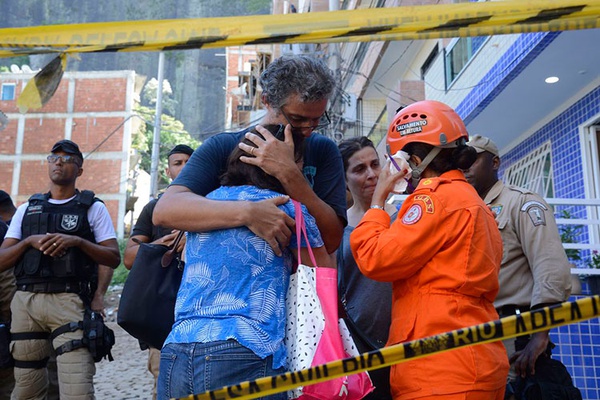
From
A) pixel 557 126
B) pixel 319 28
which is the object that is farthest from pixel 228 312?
pixel 557 126

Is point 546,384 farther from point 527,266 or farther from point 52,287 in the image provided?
point 52,287

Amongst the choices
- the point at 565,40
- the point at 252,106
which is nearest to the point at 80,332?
the point at 565,40

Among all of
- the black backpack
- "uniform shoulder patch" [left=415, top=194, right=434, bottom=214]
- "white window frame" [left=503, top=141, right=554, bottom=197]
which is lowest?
the black backpack

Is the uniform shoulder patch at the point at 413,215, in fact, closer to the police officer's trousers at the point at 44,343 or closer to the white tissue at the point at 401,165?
the white tissue at the point at 401,165

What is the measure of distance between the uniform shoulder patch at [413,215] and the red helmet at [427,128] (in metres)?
0.33

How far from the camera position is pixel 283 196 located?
7.31ft

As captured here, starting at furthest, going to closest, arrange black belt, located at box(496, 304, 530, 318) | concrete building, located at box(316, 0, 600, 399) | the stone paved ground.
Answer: the stone paved ground
concrete building, located at box(316, 0, 600, 399)
black belt, located at box(496, 304, 530, 318)

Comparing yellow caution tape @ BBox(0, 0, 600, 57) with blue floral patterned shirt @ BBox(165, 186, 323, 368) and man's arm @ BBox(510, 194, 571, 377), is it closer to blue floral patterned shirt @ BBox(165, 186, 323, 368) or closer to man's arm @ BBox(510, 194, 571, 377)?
man's arm @ BBox(510, 194, 571, 377)

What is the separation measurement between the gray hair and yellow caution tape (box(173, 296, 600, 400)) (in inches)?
44.6

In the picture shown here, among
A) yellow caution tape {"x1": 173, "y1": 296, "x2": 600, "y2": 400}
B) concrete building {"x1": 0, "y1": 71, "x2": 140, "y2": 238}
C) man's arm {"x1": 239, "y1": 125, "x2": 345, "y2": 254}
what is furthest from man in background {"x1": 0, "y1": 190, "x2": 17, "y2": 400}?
concrete building {"x1": 0, "y1": 71, "x2": 140, "y2": 238}

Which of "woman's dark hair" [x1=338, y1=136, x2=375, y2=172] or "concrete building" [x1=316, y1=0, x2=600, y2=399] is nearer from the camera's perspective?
"woman's dark hair" [x1=338, y1=136, x2=375, y2=172]

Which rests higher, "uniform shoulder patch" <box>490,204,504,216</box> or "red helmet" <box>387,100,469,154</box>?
"red helmet" <box>387,100,469,154</box>

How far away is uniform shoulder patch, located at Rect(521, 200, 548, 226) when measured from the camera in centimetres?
390

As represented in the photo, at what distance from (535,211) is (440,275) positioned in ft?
6.14
